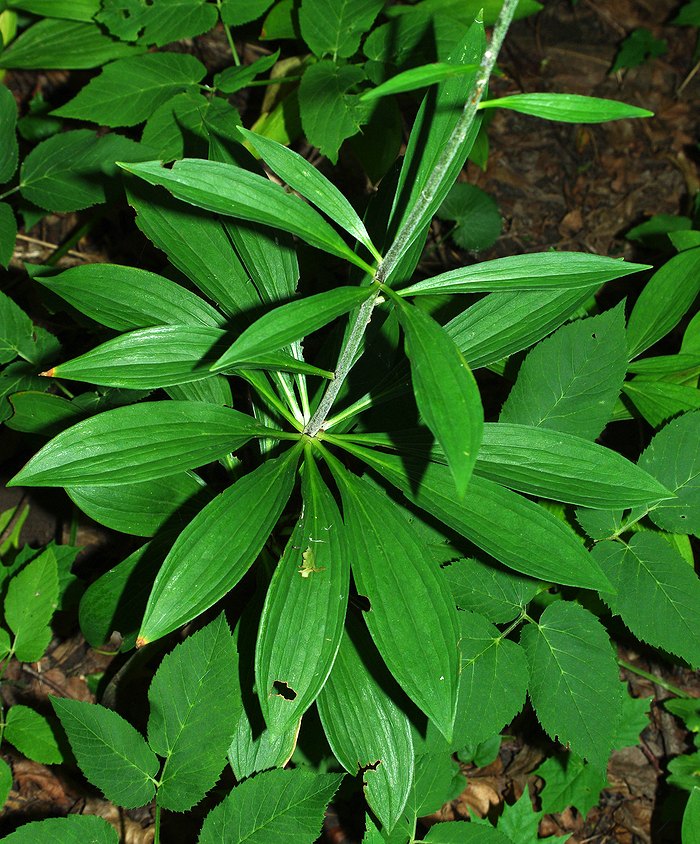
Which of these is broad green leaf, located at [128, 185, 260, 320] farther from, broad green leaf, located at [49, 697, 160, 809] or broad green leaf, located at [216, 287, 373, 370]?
broad green leaf, located at [49, 697, 160, 809]

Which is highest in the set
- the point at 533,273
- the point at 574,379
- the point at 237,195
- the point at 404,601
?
the point at 237,195

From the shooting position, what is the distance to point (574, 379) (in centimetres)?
177

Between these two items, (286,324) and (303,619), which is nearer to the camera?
(286,324)

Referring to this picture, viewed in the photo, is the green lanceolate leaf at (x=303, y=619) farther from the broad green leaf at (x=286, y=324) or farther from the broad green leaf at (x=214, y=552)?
the broad green leaf at (x=286, y=324)

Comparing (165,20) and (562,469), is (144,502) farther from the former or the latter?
A: (165,20)

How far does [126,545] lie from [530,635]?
4.76 ft

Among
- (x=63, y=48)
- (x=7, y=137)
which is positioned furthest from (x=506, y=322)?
(x=63, y=48)

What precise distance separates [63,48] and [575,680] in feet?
8.63

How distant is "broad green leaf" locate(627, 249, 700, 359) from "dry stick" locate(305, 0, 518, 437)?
93cm

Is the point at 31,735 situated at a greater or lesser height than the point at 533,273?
lesser

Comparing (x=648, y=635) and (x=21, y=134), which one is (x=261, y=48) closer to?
(x=21, y=134)

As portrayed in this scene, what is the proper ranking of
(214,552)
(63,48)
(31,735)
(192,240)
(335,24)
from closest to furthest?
1. (214,552)
2. (192,240)
3. (31,735)
4. (335,24)
5. (63,48)

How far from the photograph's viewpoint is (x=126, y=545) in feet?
8.20

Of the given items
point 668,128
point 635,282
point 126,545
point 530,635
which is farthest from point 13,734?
point 668,128
